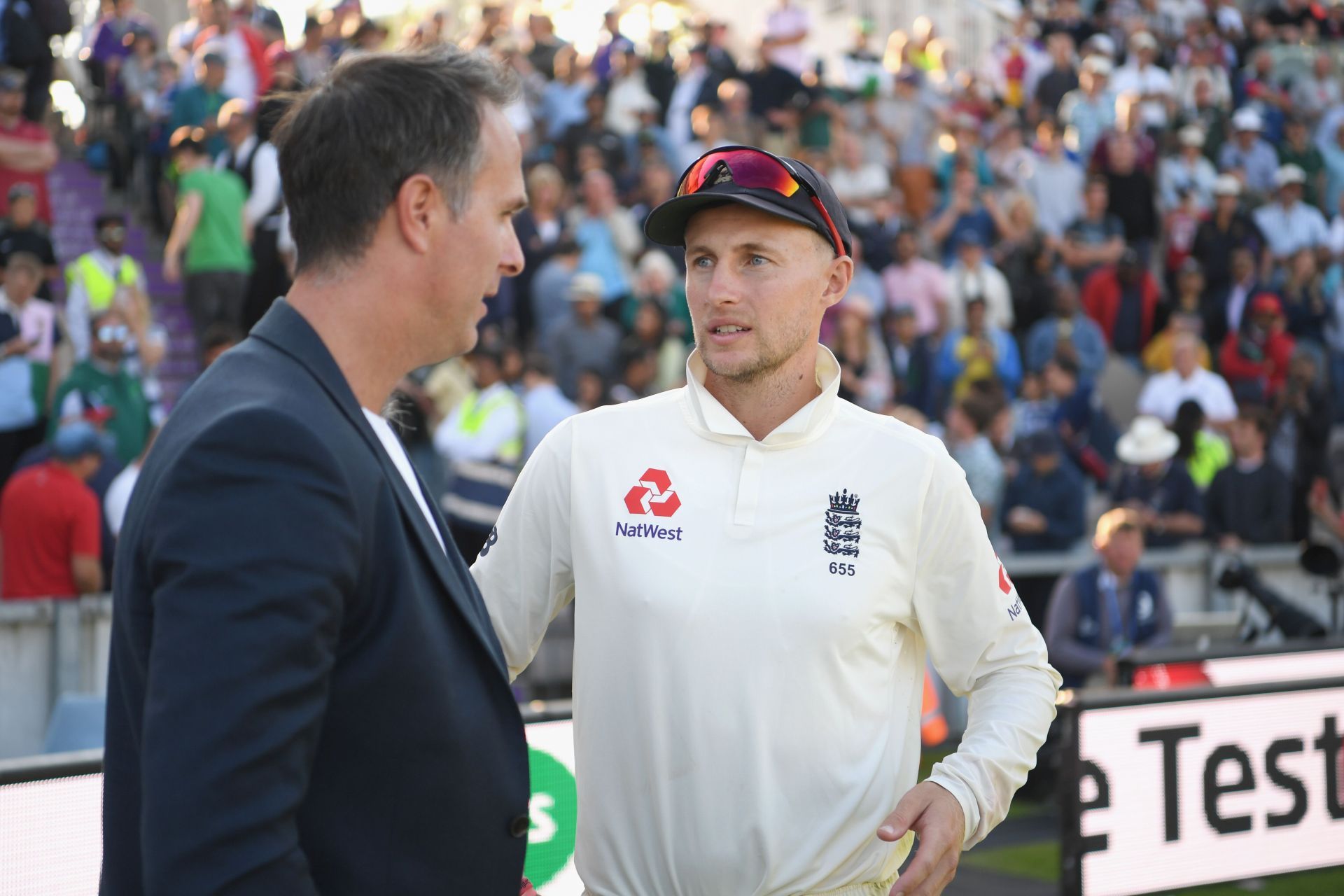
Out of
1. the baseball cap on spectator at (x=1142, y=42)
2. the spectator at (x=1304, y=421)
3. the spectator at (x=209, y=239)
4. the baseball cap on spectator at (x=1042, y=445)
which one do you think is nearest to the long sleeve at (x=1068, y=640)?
the baseball cap on spectator at (x=1042, y=445)

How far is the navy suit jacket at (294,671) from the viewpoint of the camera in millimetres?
1691

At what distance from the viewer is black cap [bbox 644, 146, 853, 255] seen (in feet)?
9.28

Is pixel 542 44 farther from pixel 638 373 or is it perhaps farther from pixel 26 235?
pixel 26 235

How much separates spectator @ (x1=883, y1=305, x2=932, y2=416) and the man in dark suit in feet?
37.2

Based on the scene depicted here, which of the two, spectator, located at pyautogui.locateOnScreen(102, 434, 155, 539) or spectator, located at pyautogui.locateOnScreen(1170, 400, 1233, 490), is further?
spectator, located at pyautogui.locateOnScreen(1170, 400, 1233, 490)

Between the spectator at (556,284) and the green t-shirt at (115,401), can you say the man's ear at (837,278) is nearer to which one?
the green t-shirt at (115,401)

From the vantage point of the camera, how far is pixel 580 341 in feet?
37.9

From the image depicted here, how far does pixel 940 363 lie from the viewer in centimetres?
1355

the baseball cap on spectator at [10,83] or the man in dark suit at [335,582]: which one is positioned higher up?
the baseball cap on spectator at [10,83]

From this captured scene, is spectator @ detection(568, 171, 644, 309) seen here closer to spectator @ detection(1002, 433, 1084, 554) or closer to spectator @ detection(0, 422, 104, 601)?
spectator @ detection(1002, 433, 1084, 554)

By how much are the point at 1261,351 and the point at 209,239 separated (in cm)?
993

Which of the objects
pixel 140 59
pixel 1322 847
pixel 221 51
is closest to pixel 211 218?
pixel 221 51

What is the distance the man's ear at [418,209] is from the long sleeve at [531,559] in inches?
36.7

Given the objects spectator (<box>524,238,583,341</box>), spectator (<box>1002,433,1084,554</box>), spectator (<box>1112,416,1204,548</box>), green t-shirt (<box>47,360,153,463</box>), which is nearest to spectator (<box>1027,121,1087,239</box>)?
spectator (<box>1112,416,1204,548</box>)
